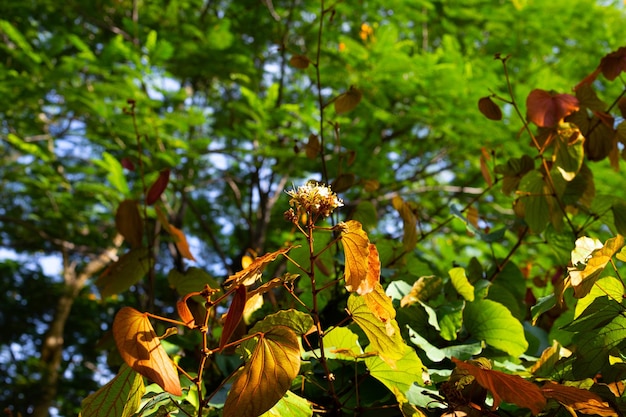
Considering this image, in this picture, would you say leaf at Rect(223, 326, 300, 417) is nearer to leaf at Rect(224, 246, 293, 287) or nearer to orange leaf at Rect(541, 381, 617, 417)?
leaf at Rect(224, 246, 293, 287)

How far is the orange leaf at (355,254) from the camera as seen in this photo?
627 millimetres

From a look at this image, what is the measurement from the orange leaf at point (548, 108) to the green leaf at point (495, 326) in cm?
38

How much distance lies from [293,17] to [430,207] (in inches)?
76.7

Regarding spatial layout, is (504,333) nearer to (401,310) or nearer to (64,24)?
(401,310)

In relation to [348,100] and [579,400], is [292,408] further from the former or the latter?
[348,100]

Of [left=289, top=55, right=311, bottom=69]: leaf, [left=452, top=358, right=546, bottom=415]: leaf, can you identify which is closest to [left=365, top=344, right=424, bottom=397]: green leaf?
[left=452, top=358, right=546, bottom=415]: leaf

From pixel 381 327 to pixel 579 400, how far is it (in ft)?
0.78

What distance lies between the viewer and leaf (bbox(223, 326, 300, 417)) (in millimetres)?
554

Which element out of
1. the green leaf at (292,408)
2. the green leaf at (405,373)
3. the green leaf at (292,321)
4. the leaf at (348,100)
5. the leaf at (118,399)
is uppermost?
the leaf at (348,100)

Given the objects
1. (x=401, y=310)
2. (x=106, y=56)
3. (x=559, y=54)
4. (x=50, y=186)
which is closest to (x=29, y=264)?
(x=50, y=186)

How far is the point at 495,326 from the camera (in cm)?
88

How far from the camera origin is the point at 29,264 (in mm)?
7688

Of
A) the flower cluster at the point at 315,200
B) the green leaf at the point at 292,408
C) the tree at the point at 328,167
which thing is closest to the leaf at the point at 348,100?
the tree at the point at 328,167

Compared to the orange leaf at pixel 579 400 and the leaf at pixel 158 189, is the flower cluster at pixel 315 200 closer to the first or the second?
the orange leaf at pixel 579 400
